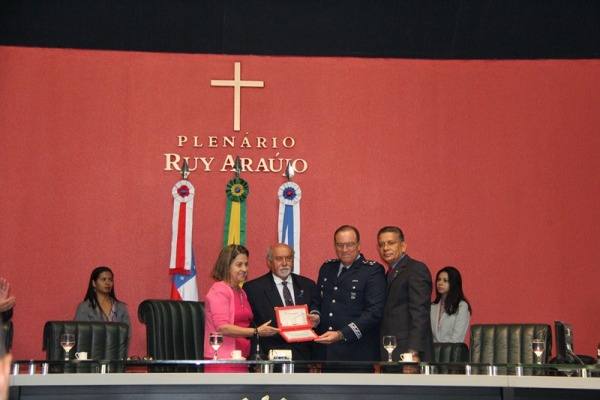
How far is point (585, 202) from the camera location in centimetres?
700

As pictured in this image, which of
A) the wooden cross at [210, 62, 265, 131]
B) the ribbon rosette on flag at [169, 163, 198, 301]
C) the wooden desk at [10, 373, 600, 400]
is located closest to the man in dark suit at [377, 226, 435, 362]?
the wooden desk at [10, 373, 600, 400]

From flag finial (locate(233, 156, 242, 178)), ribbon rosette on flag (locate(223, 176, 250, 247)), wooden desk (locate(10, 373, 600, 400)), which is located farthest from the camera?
flag finial (locate(233, 156, 242, 178))

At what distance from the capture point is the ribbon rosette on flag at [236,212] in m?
6.82

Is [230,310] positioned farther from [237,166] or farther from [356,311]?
[237,166]

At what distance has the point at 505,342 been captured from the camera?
4.91 m

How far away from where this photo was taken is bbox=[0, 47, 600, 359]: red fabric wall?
684cm

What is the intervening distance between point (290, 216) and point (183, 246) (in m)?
0.84

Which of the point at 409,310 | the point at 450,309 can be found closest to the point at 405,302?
the point at 409,310

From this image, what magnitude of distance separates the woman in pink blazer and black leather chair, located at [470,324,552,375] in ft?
3.93

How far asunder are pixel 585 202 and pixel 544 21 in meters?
1.43

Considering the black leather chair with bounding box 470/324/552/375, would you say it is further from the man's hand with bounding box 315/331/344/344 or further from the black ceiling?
the black ceiling

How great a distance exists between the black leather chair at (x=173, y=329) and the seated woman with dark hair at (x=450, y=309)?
212cm

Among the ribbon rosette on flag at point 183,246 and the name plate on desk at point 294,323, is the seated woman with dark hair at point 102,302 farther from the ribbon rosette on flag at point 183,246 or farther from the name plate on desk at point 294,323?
the name plate on desk at point 294,323

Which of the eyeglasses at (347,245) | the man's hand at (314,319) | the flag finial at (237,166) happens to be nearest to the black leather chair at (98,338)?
the man's hand at (314,319)
